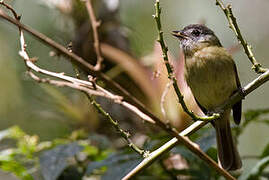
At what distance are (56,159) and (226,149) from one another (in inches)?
45.9

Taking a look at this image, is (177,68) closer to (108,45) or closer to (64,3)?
(108,45)

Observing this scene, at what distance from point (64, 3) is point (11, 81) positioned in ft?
3.17

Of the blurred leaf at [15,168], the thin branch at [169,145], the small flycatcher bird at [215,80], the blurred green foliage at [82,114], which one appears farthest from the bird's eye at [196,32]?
the thin branch at [169,145]

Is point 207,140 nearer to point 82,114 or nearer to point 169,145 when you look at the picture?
point 169,145

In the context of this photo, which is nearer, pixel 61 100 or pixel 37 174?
pixel 37 174

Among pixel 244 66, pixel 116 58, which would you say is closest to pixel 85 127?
pixel 116 58

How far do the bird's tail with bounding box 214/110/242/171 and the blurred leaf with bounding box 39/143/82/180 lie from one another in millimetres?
828

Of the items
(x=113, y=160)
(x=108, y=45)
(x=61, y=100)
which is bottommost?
(x=113, y=160)

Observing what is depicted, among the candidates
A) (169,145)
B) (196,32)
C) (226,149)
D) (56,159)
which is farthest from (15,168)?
(196,32)

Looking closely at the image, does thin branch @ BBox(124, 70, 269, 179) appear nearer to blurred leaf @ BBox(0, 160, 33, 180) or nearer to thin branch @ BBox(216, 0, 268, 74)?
thin branch @ BBox(216, 0, 268, 74)

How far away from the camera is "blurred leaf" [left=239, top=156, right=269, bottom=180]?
93.6 inches

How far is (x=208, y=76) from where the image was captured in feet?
10.1

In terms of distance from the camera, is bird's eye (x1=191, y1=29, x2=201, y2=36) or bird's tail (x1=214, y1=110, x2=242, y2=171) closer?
bird's tail (x1=214, y1=110, x2=242, y2=171)

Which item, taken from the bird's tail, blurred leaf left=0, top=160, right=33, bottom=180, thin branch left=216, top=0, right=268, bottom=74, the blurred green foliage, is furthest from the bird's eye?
blurred leaf left=0, top=160, right=33, bottom=180
